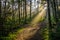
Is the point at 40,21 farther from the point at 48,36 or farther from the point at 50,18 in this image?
the point at 48,36

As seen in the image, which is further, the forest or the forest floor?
the forest floor

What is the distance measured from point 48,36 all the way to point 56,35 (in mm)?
523

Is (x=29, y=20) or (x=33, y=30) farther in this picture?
(x=29, y=20)

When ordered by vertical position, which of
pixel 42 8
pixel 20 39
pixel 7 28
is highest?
pixel 42 8

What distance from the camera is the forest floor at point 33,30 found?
7724 millimetres

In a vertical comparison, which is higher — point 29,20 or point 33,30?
point 29,20

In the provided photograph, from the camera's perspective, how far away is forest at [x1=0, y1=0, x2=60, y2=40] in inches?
294

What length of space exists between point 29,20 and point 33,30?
106 cm

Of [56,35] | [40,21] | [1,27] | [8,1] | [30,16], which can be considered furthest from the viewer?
[30,16]

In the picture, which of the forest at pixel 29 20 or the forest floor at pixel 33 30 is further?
the forest floor at pixel 33 30

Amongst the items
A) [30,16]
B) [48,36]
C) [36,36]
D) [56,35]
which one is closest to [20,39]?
[36,36]

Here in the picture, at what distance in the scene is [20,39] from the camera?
7676mm

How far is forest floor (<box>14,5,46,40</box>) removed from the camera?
25.3 ft

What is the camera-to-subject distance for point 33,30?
8.55 meters
